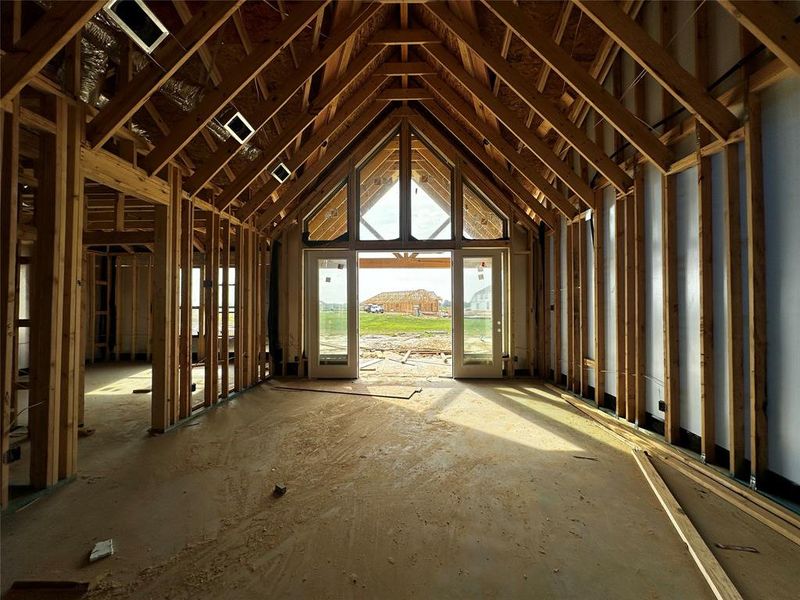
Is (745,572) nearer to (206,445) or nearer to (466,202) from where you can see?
(206,445)

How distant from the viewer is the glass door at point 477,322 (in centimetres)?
662

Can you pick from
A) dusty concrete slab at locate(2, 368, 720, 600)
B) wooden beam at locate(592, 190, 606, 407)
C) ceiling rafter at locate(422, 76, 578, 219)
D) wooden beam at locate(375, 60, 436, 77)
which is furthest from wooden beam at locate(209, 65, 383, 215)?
wooden beam at locate(592, 190, 606, 407)

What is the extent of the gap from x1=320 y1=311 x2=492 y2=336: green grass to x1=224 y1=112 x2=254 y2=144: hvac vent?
3.49 metres

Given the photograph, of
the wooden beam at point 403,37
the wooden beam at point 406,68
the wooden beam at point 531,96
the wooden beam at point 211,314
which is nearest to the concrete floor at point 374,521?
the wooden beam at point 211,314

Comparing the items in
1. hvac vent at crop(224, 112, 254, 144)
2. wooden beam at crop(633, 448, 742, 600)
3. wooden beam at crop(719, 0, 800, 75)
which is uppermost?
hvac vent at crop(224, 112, 254, 144)

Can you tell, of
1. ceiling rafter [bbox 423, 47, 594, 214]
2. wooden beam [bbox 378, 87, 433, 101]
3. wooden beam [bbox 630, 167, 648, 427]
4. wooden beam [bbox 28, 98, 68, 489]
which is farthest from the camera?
wooden beam [bbox 378, 87, 433, 101]

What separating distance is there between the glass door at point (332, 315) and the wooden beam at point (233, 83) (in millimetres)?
3408

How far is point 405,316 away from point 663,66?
20.1m

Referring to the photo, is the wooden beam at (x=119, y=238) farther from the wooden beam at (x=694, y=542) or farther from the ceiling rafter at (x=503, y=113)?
→ the wooden beam at (x=694, y=542)

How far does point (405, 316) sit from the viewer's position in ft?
74.1

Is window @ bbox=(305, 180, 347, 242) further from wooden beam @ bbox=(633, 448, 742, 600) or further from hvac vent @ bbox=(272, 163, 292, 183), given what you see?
wooden beam @ bbox=(633, 448, 742, 600)

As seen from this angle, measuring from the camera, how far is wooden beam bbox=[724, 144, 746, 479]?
262 cm

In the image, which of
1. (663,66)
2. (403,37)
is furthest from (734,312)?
(403,37)

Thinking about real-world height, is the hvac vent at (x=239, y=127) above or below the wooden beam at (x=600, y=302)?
above
